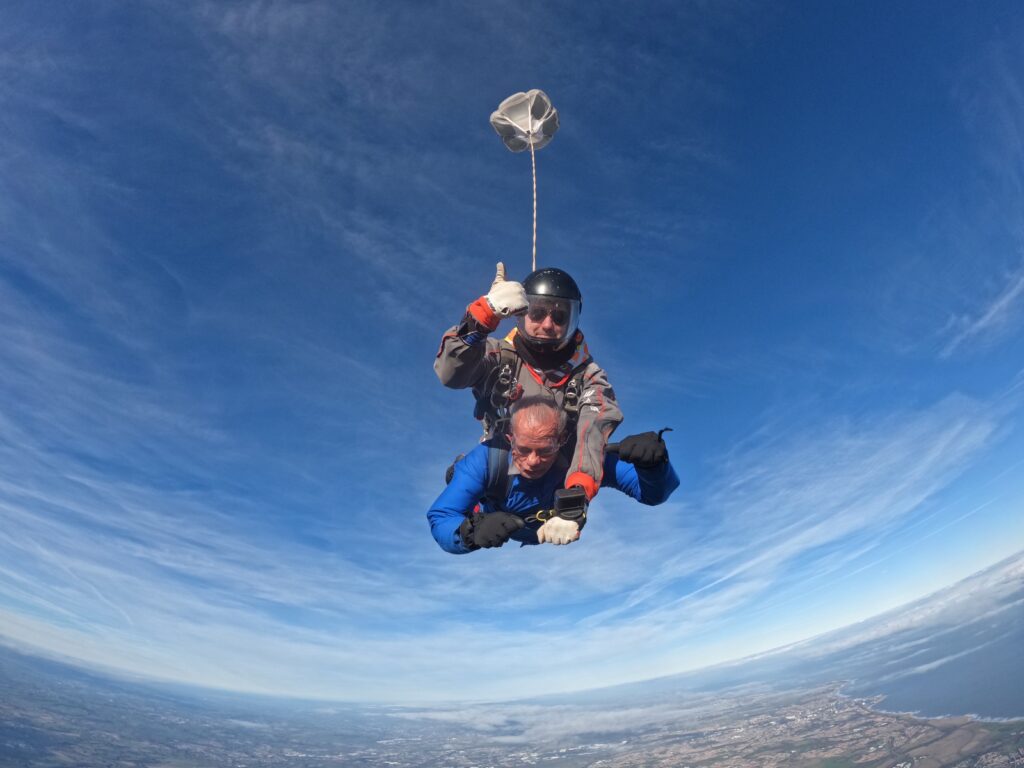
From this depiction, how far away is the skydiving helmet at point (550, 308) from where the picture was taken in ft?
12.6

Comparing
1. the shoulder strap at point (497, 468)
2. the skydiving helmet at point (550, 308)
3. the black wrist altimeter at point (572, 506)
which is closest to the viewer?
the black wrist altimeter at point (572, 506)

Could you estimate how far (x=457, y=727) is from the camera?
171 metres

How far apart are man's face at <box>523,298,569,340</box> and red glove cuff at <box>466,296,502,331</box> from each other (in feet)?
1.75

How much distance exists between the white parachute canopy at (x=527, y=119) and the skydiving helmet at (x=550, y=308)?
184 centimetres

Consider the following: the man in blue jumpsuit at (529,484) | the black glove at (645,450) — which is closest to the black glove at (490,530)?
the man in blue jumpsuit at (529,484)

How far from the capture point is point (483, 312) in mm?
3451

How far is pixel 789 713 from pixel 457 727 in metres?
122

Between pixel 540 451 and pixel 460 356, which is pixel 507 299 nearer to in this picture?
pixel 460 356

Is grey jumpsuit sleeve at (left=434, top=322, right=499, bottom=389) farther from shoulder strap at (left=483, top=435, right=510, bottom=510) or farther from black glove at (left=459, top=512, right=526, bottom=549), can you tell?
black glove at (left=459, top=512, right=526, bottom=549)

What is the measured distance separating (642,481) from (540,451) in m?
0.99

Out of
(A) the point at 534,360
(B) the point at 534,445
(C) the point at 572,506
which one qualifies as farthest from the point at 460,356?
(C) the point at 572,506

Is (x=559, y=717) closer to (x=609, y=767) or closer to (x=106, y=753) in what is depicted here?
(x=609, y=767)

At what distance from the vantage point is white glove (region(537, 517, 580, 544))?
99.0 inches

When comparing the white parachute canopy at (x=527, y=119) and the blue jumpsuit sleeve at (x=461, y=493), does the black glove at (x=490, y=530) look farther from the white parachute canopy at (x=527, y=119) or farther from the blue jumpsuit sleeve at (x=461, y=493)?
the white parachute canopy at (x=527, y=119)
